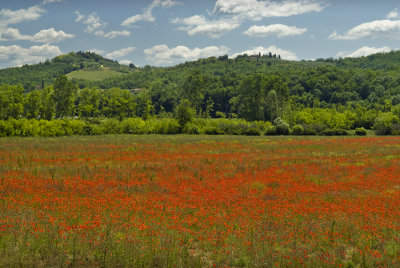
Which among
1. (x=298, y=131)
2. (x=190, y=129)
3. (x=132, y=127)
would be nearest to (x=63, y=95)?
(x=132, y=127)

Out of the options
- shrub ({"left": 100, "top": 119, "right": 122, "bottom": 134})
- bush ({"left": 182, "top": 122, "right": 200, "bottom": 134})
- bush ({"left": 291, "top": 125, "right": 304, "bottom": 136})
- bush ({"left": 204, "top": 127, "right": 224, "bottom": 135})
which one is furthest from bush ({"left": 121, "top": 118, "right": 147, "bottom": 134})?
bush ({"left": 291, "top": 125, "right": 304, "bottom": 136})

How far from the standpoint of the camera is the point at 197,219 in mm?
12812

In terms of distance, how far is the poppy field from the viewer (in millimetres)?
9438

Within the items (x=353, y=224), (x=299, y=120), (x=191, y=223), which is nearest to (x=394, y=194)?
(x=353, y=224)

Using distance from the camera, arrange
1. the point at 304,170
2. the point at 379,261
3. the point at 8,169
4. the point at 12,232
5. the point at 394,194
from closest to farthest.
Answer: the point at 379,261 < the point at 12,232 < the point at 394,194 < the point at 8,169 < the point at 304,170

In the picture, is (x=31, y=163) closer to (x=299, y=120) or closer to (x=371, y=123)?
(x=299, y=120)

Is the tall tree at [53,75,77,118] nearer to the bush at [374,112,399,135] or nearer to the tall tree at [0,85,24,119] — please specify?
the tall tree at [0,85,24,119]

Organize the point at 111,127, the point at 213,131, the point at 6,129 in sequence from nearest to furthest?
the point at 6,129
the point at 213,131
the point at 111,127

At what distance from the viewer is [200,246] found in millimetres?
10578

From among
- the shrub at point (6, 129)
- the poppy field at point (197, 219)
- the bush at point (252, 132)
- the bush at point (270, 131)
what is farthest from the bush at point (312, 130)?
the shrub at point (6, 129)

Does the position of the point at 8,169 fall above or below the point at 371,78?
below

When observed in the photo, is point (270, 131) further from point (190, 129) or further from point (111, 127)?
point (111, 127)

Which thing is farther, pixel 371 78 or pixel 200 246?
pixel 371 78

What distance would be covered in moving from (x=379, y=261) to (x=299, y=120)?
9471 cm
